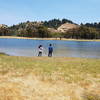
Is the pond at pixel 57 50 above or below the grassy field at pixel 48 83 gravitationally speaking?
below

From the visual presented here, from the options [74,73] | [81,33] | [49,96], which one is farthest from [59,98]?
[81,33]

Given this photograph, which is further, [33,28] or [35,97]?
[33,28]

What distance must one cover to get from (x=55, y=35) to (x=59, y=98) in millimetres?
177687

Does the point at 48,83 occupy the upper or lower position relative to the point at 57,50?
upper

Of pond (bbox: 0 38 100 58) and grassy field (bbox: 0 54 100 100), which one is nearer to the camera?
grassy field (bbox: 0 54 100 100)

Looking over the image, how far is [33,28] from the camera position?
613 feet

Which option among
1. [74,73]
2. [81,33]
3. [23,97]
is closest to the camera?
[23,97]

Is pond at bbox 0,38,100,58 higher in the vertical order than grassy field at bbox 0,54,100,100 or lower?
lower

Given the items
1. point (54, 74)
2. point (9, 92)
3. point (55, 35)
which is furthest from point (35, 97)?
point (55, 35)

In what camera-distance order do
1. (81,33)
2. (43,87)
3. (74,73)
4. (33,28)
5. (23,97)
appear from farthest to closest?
(33,28), (81,33), (74,73), (43,87), (23,97)

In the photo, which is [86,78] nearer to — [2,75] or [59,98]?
[59,98]

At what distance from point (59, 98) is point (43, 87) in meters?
1.36

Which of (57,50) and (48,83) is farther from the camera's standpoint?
(57,50)

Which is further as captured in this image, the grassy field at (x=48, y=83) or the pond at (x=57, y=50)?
the pond at (x=57, y=50)
